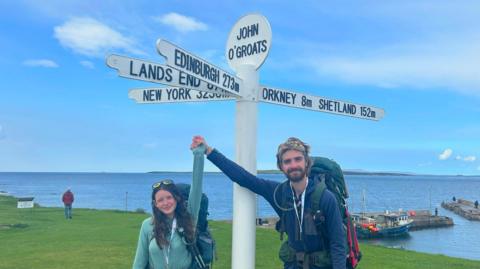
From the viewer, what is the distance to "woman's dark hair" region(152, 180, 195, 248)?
4082mm

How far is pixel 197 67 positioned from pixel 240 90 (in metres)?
0.66

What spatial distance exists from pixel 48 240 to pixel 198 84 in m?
13.6

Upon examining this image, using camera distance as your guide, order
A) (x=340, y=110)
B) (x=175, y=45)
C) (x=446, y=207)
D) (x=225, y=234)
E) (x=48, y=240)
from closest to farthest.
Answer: (x=175, y=45) → (x=340, y=110) → (x=48, y=240) → (x=225, y=234) → (x=446, y=207)

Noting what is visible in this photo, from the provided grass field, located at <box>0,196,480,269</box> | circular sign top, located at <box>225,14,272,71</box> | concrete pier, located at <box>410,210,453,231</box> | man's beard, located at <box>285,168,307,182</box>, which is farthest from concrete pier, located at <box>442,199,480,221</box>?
man's beard, located at <box>285,168,307,182</box>

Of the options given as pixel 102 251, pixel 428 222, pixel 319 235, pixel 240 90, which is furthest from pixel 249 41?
pixel 428 222

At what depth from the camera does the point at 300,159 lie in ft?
13.2

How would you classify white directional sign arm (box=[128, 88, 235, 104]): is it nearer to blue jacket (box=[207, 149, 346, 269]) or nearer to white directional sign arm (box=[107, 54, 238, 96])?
white directional sign arm (box=[107, 54, 238, 96])

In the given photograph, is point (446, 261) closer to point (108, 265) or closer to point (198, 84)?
point (108, 265)

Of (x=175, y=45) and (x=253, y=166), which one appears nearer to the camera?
(x=175, y=45)

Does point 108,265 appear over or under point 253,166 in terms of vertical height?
under

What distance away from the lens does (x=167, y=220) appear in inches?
164

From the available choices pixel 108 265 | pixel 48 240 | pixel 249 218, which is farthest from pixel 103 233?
pixel 249 218

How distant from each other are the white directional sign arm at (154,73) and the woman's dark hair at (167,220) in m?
0.93

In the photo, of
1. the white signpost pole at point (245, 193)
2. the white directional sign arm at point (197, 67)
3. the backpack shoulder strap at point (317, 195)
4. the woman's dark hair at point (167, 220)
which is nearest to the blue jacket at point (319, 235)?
the backpack shoulder strap at point (317, 195)
